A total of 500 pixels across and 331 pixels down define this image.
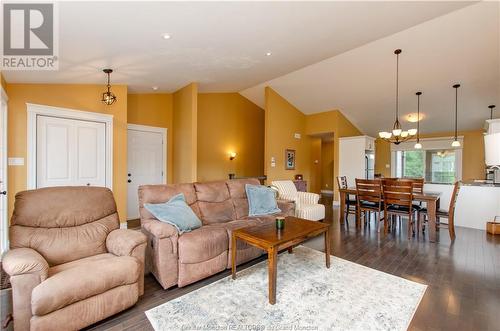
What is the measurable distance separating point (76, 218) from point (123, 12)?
2.08 metres

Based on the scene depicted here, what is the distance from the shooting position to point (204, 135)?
647cm

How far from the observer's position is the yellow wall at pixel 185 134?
5191 mm

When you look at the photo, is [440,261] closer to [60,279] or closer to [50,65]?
[60,279]

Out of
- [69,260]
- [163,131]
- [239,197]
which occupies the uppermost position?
[163,131]

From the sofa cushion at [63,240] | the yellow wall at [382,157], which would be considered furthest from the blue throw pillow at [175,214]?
the yellow wall at [382,157]

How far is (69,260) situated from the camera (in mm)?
2107

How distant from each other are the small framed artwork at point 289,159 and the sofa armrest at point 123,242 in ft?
17.9

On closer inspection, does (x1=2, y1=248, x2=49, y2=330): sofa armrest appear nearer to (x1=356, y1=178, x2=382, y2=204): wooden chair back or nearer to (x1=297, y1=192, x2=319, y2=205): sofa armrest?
(x1=297, y1=192, x2=319, y2=205): sofa armrest

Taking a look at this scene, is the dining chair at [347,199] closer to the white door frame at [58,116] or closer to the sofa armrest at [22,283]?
the white door frame at [58,116]

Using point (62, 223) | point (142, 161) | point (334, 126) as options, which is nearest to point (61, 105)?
point (142, 161)

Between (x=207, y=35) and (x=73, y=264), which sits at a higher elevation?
(x=207, y=35)

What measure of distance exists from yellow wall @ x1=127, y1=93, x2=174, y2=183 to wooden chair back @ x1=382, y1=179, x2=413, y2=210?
4.76 meters

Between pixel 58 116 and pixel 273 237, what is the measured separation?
3964mm

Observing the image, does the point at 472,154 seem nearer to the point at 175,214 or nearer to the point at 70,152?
the point at 175,214
